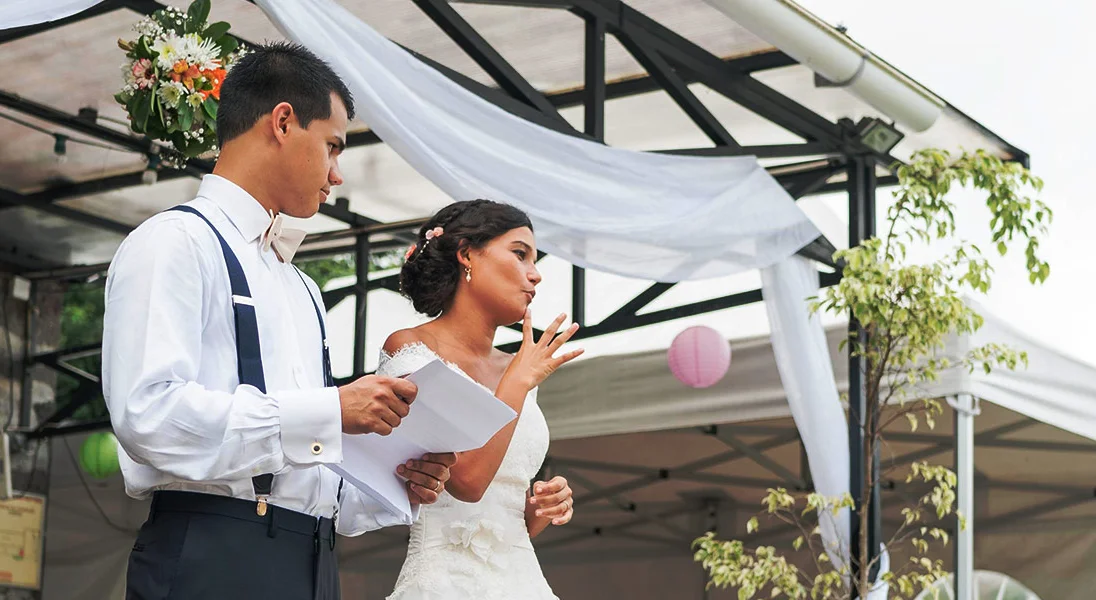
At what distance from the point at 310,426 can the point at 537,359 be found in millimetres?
795

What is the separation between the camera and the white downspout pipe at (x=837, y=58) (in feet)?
15.2

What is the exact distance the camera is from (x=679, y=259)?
4.78m

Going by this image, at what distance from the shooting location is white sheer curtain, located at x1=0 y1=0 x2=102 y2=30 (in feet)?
9.41

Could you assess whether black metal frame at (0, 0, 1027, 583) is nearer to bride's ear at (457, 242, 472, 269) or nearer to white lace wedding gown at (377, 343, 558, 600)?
bride's ear at (457, 242, 472, 269)

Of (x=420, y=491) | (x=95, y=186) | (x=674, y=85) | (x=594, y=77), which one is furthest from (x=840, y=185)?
(x=420, y=491)

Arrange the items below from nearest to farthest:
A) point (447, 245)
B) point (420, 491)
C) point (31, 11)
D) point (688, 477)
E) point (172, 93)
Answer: point (420, 491) < point (172, 93) < point (447, 245) < point (31, 11) < point (688, 477)

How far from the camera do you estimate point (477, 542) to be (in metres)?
2.73

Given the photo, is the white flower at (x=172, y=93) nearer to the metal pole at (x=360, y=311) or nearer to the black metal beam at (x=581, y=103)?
the black metal beam at (x=581, y=103)

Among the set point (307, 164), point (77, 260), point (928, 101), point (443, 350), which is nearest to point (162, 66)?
point (443, 350)

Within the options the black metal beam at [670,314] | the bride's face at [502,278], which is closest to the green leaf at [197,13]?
the bride's face at [502,278]

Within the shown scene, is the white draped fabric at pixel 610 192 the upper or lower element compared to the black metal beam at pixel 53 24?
lower

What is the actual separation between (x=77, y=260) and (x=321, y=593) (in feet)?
26.2

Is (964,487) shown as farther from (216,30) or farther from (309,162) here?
(309,162)

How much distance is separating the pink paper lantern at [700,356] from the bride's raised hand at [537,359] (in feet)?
11.3
